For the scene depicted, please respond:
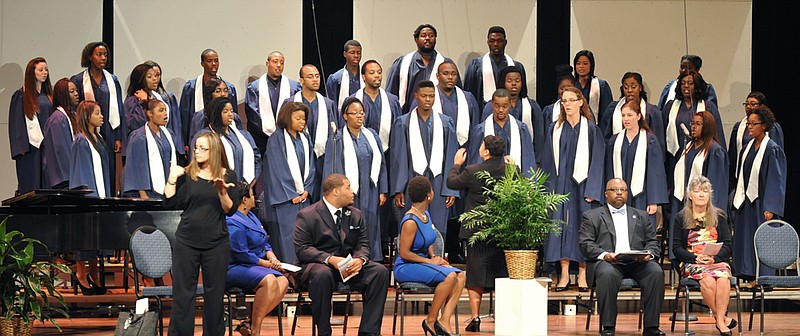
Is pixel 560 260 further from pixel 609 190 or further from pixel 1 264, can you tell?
pixel 1 264

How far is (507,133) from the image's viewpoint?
30.4 feet

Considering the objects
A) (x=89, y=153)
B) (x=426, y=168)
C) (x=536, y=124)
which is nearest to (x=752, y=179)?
(x=536, y=124)

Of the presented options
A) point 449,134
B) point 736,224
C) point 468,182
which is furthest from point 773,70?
point 468,182

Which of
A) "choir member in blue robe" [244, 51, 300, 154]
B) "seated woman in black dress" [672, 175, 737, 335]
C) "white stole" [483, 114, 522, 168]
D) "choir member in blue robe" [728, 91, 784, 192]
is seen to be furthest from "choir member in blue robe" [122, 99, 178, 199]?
"choir member in blue robe" [728, 91, 784, 192]

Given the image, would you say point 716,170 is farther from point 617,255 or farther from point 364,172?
point 364,172

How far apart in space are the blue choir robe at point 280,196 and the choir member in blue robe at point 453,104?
1341mm

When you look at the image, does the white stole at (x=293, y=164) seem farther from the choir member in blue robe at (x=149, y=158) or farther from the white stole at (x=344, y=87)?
the white stole at (x=344, y=87)

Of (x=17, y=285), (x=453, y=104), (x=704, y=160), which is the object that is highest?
(x=453, y=104)

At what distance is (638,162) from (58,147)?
4.69 metres

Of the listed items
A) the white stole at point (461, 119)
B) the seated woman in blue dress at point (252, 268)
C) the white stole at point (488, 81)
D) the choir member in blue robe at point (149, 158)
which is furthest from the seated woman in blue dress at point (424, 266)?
the white stole at point (488, 81)

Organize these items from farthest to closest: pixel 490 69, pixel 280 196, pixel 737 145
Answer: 1. pixel 737 145
2. pixel 490 69
3. pixel 280 196

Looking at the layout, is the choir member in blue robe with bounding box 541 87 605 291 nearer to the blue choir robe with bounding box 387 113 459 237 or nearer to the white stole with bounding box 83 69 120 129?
the blue choir robe with bounding box 387 113 459 237

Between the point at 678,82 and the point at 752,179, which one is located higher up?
the point at 678,82

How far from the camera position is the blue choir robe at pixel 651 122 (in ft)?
32.8
